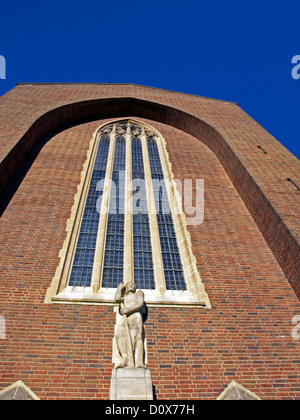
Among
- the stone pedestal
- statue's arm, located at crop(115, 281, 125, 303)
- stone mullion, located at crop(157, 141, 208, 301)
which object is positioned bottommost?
the stone pedestal

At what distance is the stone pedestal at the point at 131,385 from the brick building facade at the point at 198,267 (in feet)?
2.00

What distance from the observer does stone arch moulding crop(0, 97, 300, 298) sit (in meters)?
7.43

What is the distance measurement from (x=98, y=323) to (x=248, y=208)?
217 inches

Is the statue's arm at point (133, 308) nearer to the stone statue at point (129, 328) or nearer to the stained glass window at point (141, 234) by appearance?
the stone statue at point (129, 328)

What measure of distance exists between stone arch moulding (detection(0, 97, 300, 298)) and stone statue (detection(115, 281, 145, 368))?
3580 mm

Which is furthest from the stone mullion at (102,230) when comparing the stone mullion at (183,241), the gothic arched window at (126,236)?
the stone mullion at (183,241)

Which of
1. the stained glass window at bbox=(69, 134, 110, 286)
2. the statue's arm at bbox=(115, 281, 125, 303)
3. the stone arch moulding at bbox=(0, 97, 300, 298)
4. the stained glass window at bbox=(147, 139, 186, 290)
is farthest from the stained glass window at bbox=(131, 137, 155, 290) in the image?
the stone arch moulding at bbox=(0, 97, 300, 298)

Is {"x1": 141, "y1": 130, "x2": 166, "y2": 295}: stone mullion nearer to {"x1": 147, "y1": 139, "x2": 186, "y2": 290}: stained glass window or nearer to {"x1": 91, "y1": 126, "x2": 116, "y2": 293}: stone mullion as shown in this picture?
{"x1": 147, "y1": 139, "x2": 186, "y2": 290}: stained glass window

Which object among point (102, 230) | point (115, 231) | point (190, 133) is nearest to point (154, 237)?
point (115, 231)

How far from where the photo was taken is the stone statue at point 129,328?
495 cm

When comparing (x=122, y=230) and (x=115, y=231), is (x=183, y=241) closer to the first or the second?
(x=122, y=230)
